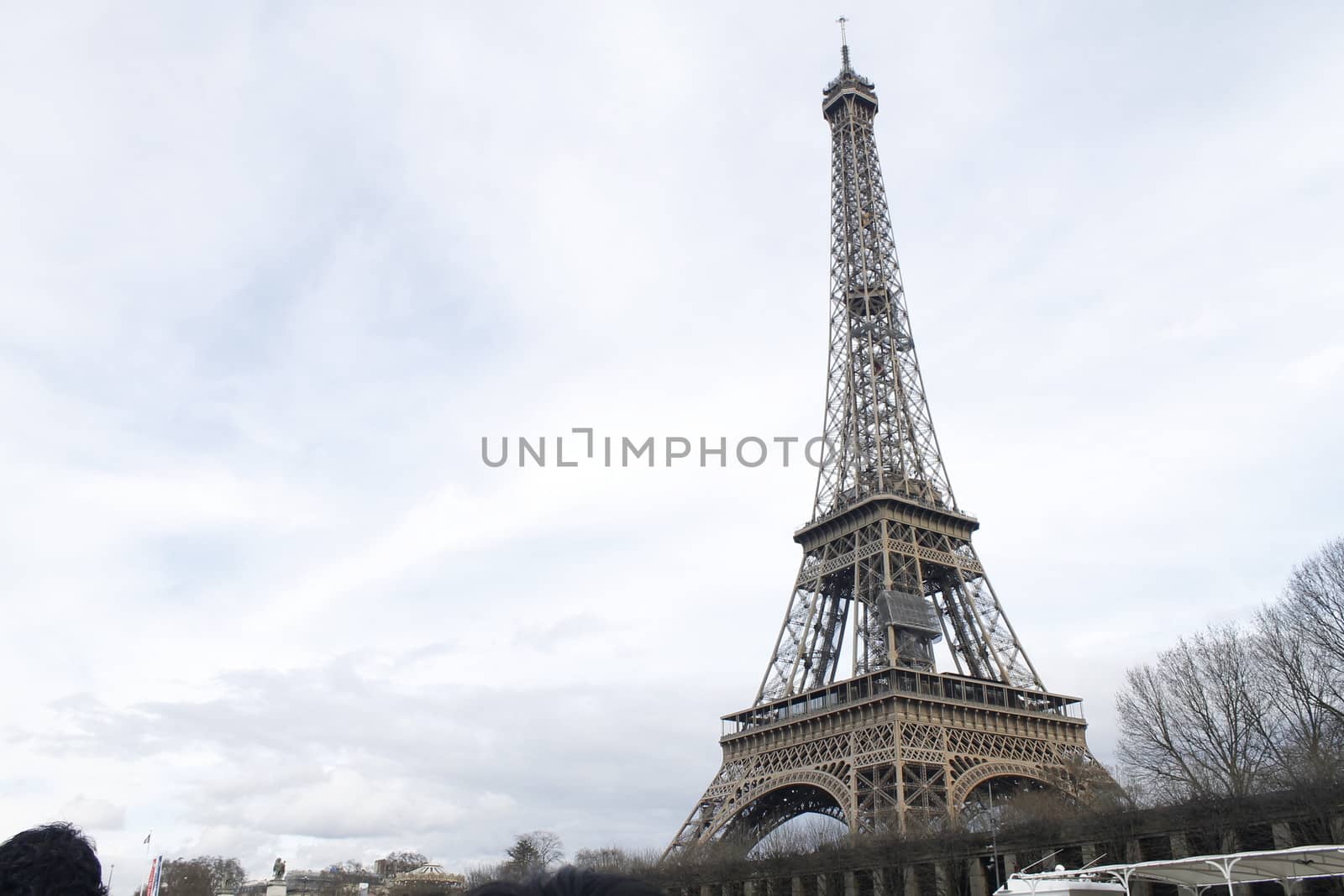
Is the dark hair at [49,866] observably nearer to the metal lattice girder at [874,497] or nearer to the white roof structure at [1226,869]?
the white roof structure at [1226,869]

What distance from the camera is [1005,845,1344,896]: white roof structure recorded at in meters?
16.4

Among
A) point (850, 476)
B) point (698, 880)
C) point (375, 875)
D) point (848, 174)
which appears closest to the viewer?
point (698, 880)

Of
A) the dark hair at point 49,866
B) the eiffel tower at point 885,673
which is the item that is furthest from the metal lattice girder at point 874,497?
the dark hair at point 49,866

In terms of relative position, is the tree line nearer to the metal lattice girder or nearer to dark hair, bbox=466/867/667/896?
the metal lattice girder

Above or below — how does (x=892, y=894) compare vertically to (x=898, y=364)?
below

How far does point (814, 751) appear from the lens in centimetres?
4869

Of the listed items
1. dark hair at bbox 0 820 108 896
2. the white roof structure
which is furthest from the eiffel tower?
dark hair at bbox 0 820 108 896

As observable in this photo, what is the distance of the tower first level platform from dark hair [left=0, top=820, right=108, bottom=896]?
40.5 m

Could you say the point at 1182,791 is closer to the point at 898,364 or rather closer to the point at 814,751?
the point at 814,751

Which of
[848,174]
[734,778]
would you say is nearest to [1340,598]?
[734,778]

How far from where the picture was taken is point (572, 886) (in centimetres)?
208

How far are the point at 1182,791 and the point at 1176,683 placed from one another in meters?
4.20

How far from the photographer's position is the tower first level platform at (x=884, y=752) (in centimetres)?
4353

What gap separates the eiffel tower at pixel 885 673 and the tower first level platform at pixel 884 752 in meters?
0.09
